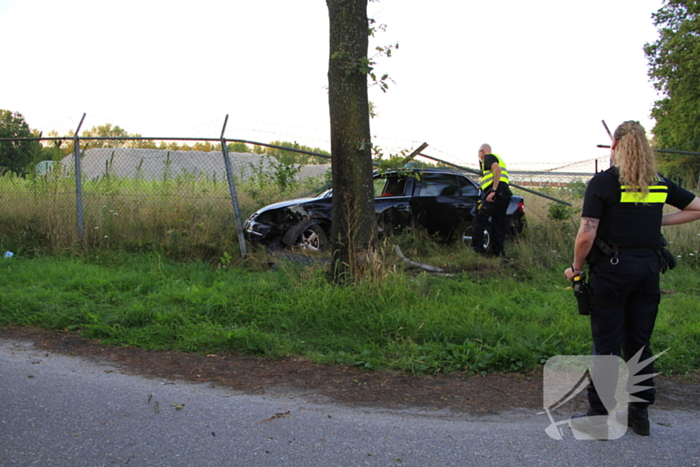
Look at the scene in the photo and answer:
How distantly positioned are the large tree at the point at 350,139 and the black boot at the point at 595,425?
3.18m

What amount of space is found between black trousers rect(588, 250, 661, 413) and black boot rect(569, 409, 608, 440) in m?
0.04

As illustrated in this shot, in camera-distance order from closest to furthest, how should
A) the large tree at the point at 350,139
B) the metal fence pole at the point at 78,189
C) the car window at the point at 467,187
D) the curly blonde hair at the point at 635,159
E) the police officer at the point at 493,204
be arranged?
the curly blonde hair at the point at 635,159 < the large tree at the point at 350,139 < the police officer at the point at 493,204 < the metal fence pole at the point at 78,189 < the car window at the point at 467,187

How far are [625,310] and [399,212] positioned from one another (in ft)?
19.3

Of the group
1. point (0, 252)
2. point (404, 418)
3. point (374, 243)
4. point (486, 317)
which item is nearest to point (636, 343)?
point (404, 418)

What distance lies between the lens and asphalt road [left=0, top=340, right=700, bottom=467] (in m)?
2.99

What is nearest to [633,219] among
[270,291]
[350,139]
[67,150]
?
[350,139]

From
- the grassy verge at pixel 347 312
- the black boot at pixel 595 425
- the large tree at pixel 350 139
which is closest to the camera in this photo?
the black boot at pixel 595 425

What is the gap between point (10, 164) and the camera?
33.8ft

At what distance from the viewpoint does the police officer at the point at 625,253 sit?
3193mm

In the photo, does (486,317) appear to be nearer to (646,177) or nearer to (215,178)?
(646,177)

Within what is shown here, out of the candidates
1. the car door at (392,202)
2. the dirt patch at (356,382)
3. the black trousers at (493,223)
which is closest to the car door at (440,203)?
the car door at (392,202)

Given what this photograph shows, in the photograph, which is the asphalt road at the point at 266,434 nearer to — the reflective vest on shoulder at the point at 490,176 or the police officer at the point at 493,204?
the police officer at the point at 493,204

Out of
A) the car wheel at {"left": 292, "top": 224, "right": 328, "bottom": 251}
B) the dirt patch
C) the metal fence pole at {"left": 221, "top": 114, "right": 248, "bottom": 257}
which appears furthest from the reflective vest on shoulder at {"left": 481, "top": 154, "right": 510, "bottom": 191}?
the dirt patch

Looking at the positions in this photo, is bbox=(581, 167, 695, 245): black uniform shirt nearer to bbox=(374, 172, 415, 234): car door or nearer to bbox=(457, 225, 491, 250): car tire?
bbox=(374, 172, 415, 234): car door
